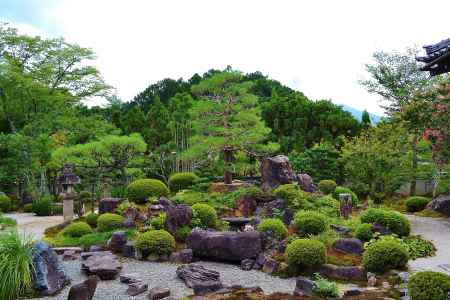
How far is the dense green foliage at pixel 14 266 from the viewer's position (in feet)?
29.0

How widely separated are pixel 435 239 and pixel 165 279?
31.0 feet

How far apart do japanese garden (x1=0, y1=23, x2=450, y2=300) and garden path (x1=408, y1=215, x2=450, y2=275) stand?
0.13 metres

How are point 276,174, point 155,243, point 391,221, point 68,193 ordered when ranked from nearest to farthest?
point 155,243, point 391,221, point 276,174, point 68,193

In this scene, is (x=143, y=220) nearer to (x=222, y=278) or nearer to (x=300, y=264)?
(x=222, y=278)

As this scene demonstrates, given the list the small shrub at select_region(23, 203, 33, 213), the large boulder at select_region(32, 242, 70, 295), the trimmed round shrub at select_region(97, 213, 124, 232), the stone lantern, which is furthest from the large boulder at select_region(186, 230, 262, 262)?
the small shrub at select_region(23, 203, 33, 213)

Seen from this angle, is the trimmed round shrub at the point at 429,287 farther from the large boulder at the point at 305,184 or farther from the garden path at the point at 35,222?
the garden path at the point at 35,222

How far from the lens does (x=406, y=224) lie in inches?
557

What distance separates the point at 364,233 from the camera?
43.3ft

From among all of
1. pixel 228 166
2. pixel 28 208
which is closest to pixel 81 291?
pixel 228 166

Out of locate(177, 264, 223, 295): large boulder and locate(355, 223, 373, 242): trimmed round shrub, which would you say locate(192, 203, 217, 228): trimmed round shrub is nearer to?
locate(177, 264, 223, 295): large boulder

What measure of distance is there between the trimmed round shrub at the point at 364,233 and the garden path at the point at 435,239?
1.48 m

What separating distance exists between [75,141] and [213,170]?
918 cm

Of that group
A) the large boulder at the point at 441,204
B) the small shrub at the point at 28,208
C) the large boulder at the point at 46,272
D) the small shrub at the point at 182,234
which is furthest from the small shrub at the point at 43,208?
the large boulder at the point at 441,204

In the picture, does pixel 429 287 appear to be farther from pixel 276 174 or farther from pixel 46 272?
pixel 276 174
